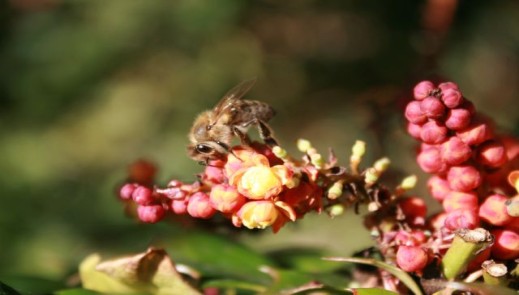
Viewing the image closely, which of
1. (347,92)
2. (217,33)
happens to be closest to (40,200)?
(217,33)

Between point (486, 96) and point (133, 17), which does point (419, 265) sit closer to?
point (486, 96)

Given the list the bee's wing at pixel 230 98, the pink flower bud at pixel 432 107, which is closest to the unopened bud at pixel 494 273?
the pink flower bud at pixel 432 107

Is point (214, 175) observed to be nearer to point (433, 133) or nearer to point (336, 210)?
point (336, 210)

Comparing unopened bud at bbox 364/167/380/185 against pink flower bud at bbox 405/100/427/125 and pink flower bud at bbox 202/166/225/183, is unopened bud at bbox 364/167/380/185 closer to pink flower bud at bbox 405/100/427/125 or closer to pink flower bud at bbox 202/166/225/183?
pink flower bud at bbox 405/100/427/125

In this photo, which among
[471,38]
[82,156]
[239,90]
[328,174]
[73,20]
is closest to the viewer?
[328,174]

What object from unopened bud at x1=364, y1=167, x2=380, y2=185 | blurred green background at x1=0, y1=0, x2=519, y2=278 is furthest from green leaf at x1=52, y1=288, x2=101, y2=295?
blurred green background at x1=0, y1=0, x2=519, y2=278
